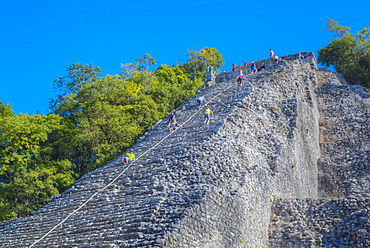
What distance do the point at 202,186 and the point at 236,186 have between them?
156cm

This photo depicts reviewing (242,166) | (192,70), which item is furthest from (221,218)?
(192,70)

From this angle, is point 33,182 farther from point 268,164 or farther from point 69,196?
point 268,164

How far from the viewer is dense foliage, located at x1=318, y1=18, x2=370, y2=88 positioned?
114ft

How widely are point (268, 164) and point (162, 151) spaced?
15.0 feet

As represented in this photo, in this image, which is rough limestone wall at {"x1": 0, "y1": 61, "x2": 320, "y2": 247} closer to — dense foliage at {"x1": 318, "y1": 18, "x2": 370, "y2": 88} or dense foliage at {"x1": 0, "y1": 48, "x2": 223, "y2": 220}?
dense foliage at {"x1": 0, "y1": 48, "x2": 223, "y2": 220}

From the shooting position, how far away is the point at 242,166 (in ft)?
59.9

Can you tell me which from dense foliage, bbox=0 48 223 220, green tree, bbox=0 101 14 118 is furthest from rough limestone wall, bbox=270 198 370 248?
green tree, bbox=0 101 14 118

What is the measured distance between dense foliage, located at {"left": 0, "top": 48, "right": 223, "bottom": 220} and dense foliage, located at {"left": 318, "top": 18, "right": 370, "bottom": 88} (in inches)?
459

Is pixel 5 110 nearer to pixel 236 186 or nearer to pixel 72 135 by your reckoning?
pixel 72 135

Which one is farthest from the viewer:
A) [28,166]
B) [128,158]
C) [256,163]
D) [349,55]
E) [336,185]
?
[349,55]

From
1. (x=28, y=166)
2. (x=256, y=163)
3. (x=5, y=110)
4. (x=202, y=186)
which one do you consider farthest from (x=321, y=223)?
(x=5, y=110)

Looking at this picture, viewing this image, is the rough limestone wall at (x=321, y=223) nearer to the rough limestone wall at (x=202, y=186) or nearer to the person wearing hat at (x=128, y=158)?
the rough limestone wall at (x=202, y=186)

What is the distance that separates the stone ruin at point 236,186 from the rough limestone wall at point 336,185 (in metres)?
0.04

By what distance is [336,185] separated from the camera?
837 inches
